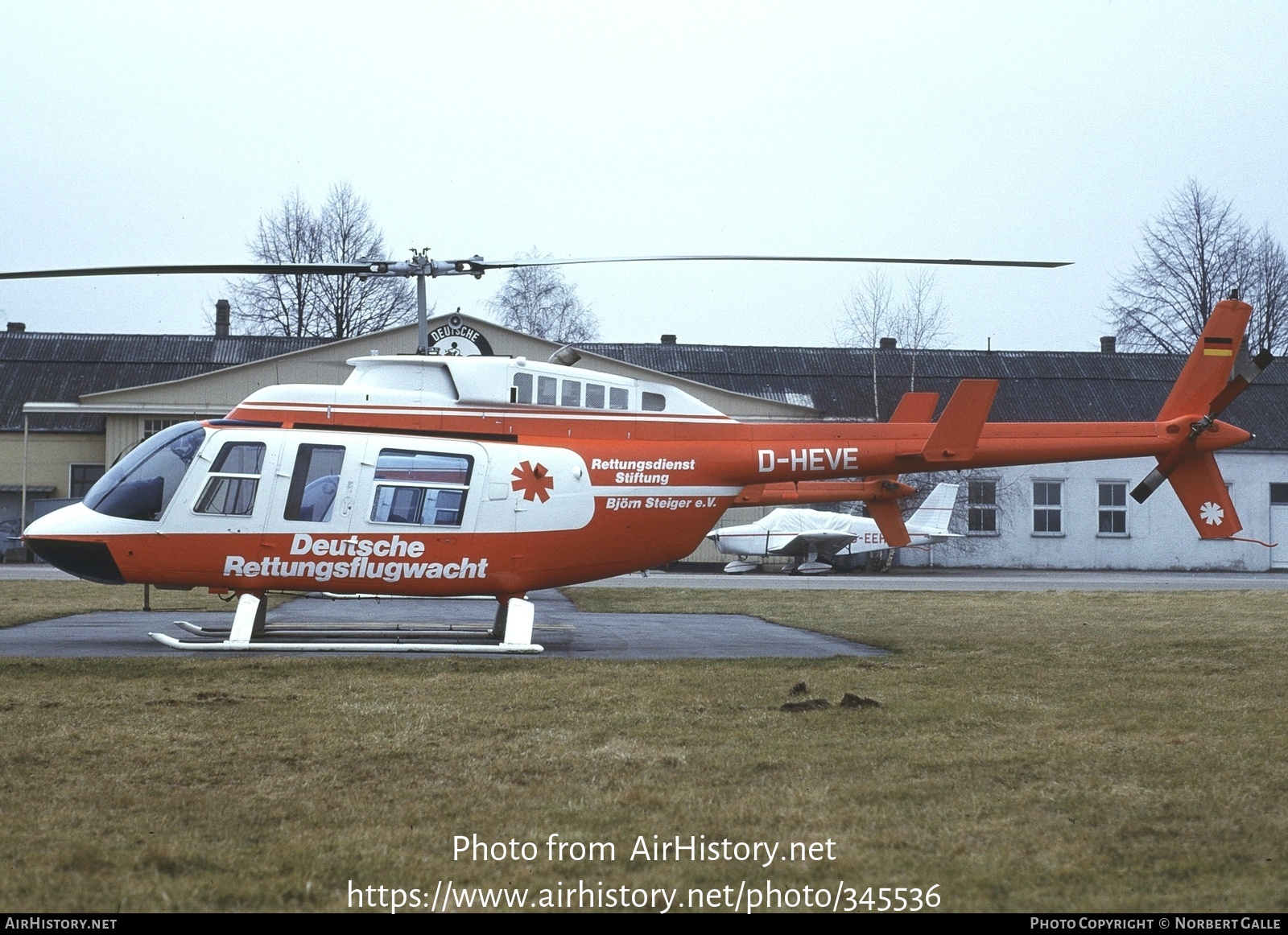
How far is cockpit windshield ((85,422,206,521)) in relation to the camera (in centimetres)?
1248

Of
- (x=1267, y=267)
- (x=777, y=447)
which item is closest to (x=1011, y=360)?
(x=1267, y=267)

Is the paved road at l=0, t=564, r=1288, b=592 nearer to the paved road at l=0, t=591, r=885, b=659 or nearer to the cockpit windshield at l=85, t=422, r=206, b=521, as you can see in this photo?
the paved road at l=0, t=591, r=885, b=659

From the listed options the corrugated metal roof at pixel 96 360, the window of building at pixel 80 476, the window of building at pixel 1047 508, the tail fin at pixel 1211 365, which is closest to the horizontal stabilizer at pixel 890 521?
the tail fin at pixel 1211 365

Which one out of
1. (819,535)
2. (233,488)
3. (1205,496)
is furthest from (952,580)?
(233,488)

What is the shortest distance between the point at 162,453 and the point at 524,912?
31.4ft

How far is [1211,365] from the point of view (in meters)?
14.3

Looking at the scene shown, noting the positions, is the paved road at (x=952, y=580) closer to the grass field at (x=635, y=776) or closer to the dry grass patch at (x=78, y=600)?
the dry grass patch at (x=78, y=600)

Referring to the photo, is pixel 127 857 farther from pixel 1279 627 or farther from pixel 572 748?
pixel 1279 627

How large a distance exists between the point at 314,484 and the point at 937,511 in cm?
3040

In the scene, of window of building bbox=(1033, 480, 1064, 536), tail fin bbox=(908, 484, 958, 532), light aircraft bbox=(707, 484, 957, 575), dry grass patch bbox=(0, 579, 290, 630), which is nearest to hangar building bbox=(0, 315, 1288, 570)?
window of building bbox=(1033, 480, 1064, 536)

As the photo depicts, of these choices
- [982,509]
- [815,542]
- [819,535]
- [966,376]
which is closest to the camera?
[819,535]

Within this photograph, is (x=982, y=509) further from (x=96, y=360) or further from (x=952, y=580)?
(x=96, y=360)

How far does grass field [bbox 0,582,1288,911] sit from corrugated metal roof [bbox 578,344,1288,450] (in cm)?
3602

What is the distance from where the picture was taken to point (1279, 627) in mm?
16031
